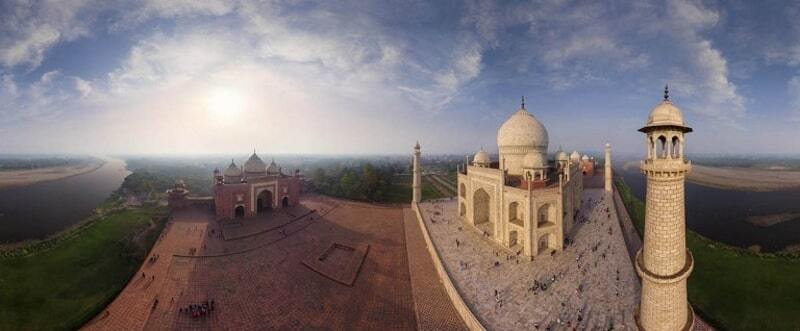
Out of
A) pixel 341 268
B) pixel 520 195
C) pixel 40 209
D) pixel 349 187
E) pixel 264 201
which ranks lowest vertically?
pixel 341 268

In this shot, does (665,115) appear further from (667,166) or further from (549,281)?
(549,281)

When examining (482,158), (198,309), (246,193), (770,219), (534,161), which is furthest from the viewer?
(770,219)

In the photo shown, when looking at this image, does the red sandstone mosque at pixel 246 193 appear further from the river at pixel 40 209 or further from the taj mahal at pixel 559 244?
the taj mahal at pixel 559 244

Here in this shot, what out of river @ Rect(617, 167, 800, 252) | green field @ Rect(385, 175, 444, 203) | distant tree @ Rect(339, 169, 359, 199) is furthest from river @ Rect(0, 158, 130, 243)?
river @ Rect(617, 167, 800, 252)

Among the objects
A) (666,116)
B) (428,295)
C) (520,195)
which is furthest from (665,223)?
(428,295)

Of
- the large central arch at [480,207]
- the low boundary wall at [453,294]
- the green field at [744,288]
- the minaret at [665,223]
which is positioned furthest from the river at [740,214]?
the low boundary wall at [453,294]

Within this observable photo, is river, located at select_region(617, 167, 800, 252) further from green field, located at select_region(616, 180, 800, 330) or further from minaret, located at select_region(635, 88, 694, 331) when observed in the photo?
minaret, located at select_region(635, 88, 694, 331)

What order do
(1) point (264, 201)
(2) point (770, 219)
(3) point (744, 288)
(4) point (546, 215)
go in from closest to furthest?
(3) point (744, 288)
(4) point (546, 215)
(1) point (264, 201)
(2) point (770, 219)
